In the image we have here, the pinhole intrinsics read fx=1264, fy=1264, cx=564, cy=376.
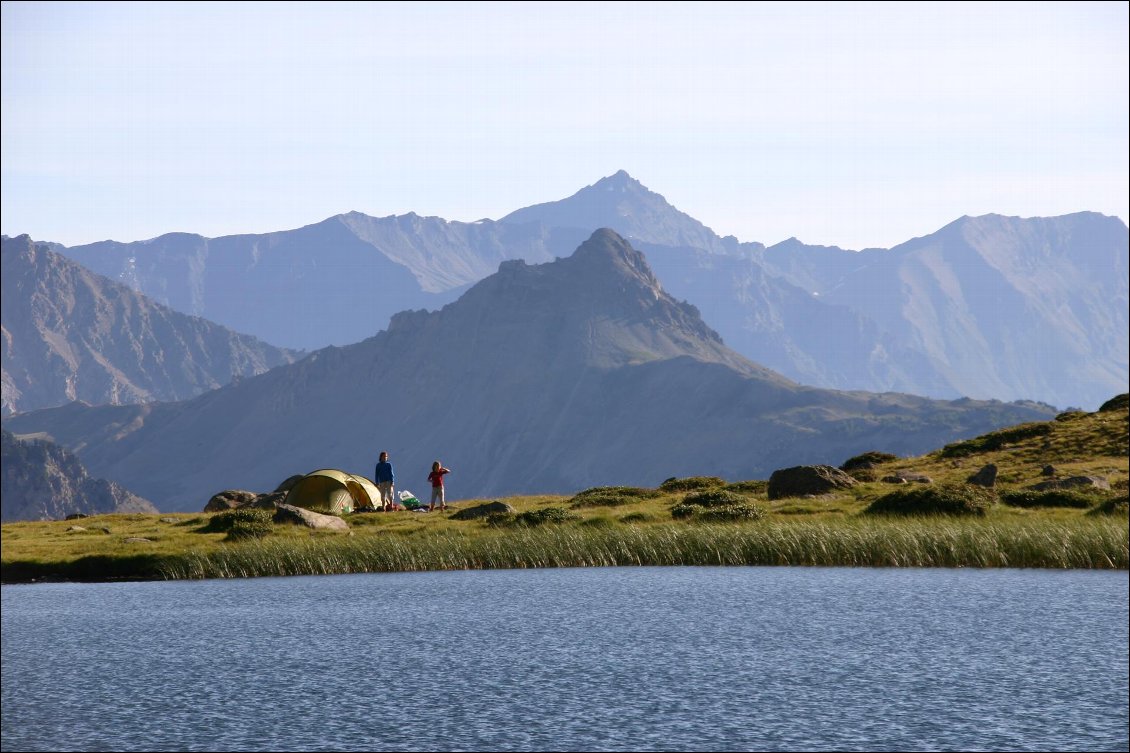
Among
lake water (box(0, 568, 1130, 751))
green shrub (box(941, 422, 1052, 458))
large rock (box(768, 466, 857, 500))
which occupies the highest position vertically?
green shrub (box(941, 422, 1052, 458))

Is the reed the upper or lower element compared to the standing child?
lower

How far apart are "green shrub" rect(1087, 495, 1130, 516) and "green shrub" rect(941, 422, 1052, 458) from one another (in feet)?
95.6

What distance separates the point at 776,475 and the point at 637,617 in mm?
37240

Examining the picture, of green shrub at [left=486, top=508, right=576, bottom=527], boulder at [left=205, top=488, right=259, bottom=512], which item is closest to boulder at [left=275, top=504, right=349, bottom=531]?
green shrub at [left=486, top=508, right=576, bottom=527]

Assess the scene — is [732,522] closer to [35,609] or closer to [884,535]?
[884,535]

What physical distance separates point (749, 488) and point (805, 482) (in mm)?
6229

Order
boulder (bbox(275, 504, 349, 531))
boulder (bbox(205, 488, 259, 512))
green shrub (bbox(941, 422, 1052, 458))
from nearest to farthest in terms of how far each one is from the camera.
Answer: boulder (bbox(275, 504, 349, 531))
boulder (bbox(205, 488, 259, 512))
green shrub (bbox(941, 422, 1052, 458))

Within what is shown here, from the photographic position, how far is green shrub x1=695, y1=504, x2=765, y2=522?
63750 millimetres

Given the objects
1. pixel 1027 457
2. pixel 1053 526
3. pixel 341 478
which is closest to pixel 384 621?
pixel 1053 526

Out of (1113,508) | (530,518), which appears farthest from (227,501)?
(1113,508)

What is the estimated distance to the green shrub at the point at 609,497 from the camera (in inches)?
3000

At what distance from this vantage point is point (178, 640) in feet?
130

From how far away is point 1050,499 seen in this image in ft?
210

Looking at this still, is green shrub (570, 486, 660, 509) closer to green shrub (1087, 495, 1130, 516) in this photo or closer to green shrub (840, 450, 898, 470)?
green shrub (840, 450, 898, 470)
